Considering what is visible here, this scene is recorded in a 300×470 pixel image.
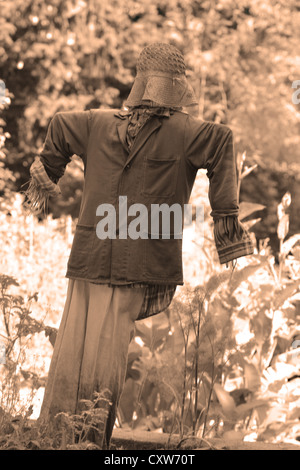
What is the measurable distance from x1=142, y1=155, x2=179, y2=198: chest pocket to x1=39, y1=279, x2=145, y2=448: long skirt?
35cm

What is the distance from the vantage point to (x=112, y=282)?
102 inches

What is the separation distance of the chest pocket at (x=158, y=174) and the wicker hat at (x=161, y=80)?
0.20 m

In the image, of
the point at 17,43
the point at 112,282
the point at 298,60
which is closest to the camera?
the point at 112,282

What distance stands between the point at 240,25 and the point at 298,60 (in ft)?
2.32

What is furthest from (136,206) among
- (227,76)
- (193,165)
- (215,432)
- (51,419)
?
(227,76)

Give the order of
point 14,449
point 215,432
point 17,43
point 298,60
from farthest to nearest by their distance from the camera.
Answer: point 298,60
point 17,43
point 215,432
point 14,449

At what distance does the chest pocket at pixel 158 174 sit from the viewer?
2609 millimetres

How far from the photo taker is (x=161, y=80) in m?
2.64

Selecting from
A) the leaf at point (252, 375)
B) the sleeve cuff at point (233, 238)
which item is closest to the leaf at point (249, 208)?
the leaf at point (252, 375)

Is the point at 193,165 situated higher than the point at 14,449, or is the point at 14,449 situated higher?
the point at 193,165

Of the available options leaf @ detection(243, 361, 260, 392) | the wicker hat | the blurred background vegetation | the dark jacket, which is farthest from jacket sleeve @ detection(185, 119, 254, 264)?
the blurred background vegetation

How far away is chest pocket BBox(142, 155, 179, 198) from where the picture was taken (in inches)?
103

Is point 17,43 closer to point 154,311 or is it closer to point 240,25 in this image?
point 240,25
